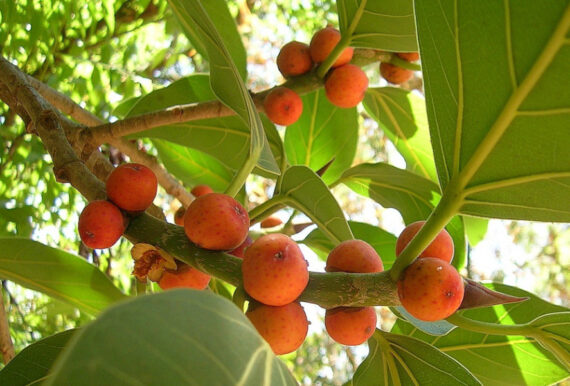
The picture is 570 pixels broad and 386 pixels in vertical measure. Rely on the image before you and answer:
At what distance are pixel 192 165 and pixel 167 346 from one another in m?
1.73

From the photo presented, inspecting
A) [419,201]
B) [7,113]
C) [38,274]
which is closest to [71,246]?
[7,113]

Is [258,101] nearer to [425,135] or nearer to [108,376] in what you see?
[425,135]

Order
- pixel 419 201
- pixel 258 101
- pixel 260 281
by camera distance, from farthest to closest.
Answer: pixel 419 201
pixel 258 101
pixel 260 281

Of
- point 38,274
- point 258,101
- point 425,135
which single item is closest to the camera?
point 38,274

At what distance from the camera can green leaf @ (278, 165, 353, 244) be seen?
3.99 feet

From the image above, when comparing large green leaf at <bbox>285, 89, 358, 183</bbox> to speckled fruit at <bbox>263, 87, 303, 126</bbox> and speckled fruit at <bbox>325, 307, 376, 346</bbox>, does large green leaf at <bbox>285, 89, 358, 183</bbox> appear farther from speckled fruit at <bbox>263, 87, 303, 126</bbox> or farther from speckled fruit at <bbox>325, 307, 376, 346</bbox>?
speckled fruit at <bbox>325, 307, 376, 346</bbox>

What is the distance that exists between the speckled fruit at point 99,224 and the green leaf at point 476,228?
1.35 meters

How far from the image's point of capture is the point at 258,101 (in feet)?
5.16

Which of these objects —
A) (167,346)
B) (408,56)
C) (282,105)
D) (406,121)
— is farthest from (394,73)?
(167,346)

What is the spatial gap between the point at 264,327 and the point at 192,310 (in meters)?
0.33

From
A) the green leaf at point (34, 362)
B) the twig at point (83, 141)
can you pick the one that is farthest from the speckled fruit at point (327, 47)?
the green leaf at point (34, 362)

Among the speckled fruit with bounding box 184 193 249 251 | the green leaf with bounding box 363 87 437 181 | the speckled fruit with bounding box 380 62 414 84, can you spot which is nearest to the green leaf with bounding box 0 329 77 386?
the speckled fruit with bounding box 184 193 249 251

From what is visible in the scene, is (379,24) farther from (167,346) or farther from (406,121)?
(167,346)

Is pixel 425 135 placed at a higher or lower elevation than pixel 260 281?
higher
